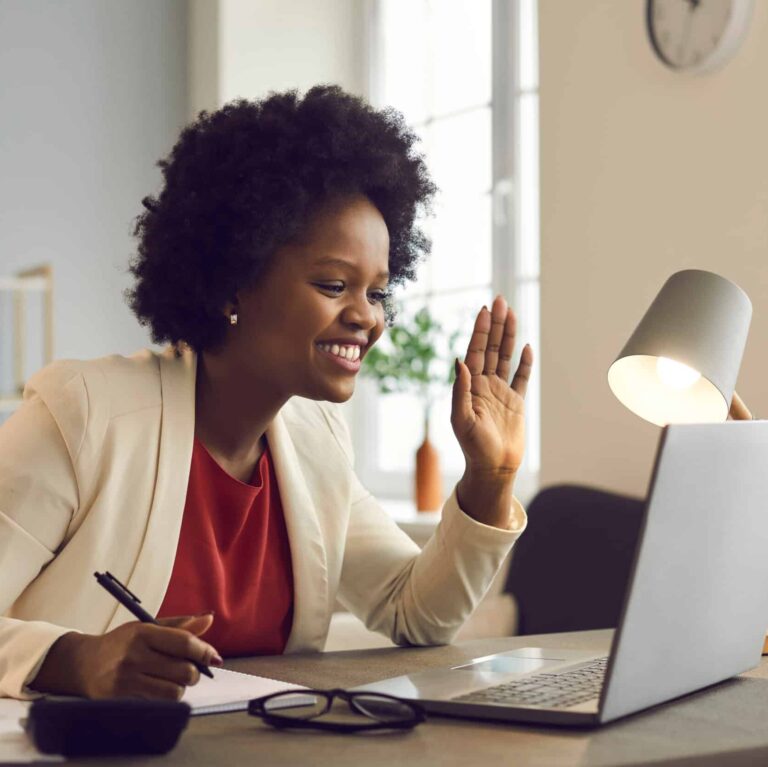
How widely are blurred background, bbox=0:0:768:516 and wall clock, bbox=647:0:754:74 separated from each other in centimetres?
3

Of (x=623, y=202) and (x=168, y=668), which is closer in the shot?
(x=168, y=668)

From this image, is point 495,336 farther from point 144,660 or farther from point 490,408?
point 144,660

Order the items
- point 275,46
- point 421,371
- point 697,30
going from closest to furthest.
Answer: point 697,30
point 421,371
point 275,46

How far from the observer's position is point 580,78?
8.62ft

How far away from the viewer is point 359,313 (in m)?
1.46

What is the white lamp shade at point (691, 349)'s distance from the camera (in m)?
1.52

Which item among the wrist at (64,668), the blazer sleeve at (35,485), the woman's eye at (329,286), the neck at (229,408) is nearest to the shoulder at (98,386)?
the blazer sleeve at (35,485)

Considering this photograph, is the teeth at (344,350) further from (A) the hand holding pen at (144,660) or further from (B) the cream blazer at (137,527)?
(A) the hand holding pen at (144,660)

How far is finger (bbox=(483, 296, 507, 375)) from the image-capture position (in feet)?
4.86

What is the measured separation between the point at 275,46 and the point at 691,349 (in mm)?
2878

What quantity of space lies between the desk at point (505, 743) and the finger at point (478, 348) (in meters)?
0.58

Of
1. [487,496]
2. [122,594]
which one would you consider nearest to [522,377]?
[487,496]

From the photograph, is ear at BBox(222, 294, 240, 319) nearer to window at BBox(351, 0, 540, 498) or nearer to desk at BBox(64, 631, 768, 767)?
desk at BBox(64, 631, 768, 767)

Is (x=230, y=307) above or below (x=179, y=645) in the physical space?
above
